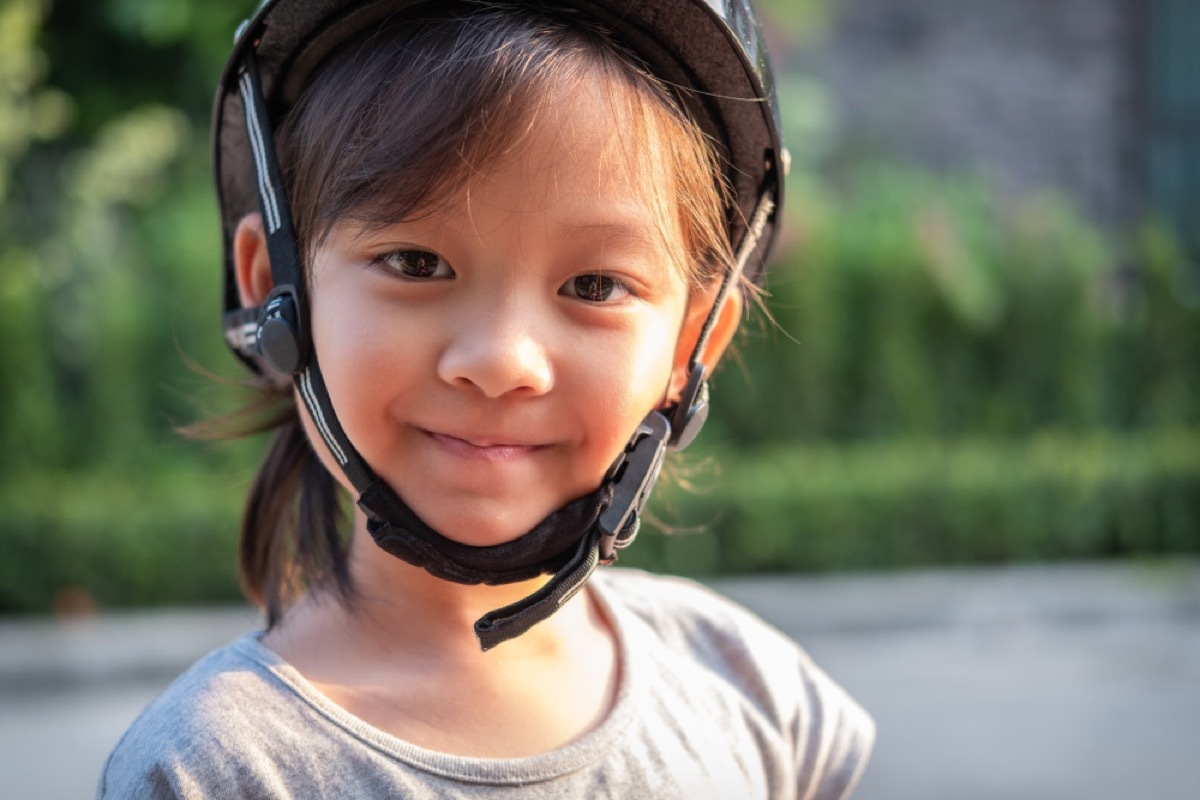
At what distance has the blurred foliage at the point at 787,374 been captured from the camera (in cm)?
619

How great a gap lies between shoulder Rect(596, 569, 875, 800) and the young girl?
4 centimetres

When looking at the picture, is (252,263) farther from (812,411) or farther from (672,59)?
(812,411)

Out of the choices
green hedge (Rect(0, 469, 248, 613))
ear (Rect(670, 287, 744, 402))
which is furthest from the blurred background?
ear (Rect(670, 287, 744, 402))

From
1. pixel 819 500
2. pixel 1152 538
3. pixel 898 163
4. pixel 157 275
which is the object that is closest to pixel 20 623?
pixel 157 275

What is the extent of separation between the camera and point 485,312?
4.17 ft

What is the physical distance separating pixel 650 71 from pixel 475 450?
0.46m

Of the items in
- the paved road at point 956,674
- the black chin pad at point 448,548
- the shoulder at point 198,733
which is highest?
the black chin pad at point 448,548

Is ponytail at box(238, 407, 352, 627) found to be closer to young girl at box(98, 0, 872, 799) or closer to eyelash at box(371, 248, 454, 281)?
young girl at box(98, 0, 872, 799)

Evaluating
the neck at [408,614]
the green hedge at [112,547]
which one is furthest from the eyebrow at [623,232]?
the green hedge at [112,547]

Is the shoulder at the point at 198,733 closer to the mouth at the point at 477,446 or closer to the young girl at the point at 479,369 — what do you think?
the young girl at the point at 479,369

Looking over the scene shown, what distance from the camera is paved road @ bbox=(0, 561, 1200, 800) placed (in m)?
4.80

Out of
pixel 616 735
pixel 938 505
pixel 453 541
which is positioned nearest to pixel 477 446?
pixel 453 541

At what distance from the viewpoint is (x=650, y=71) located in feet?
4.67

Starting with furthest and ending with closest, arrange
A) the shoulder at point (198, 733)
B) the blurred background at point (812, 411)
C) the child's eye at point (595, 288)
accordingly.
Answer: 1. the blurred background at point (812, 411)
2. the child's eye at point (595, 288)
3. the shoulder at point (198, 733)
